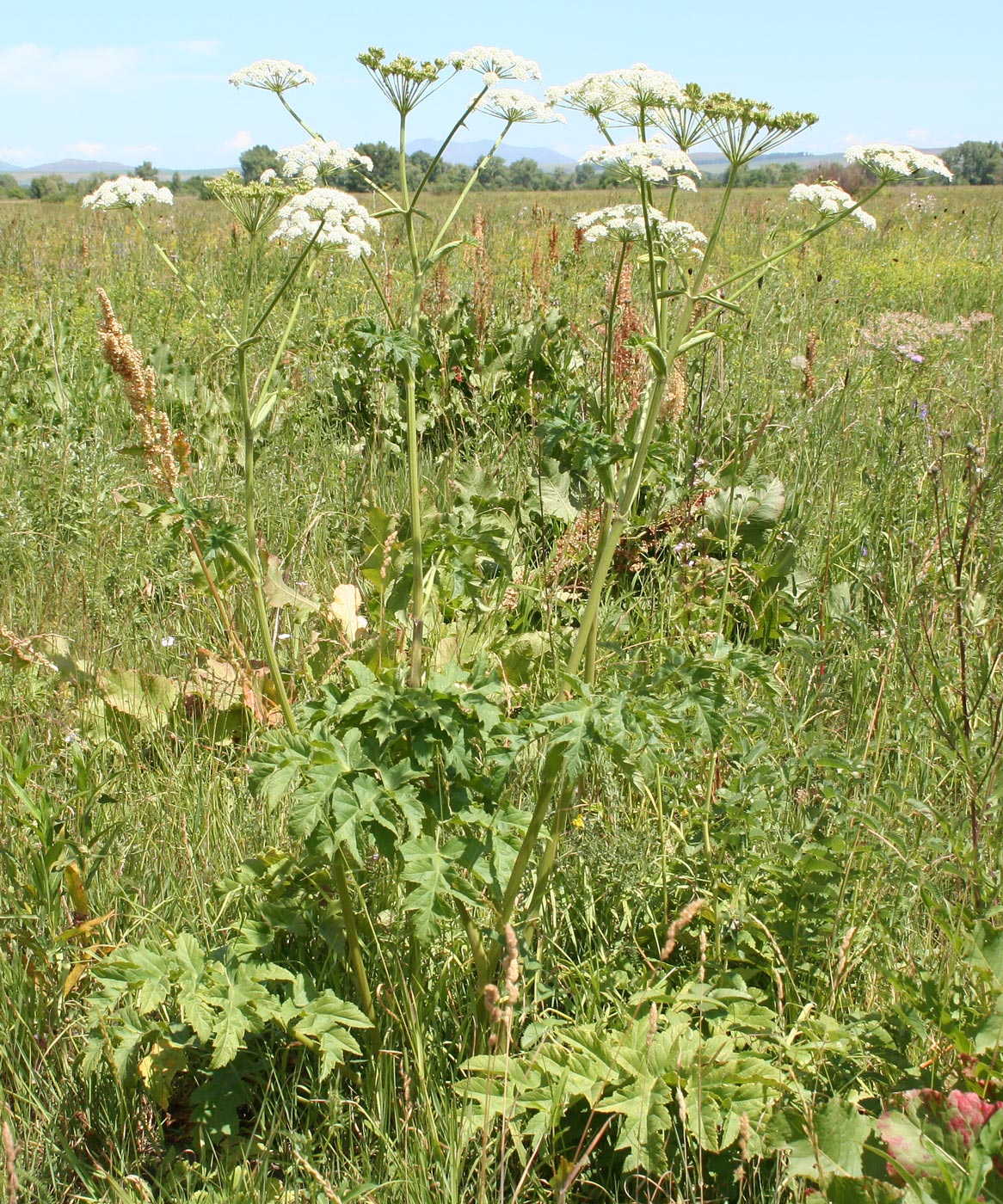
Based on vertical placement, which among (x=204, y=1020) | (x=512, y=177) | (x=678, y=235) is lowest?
(x=204, y=1020)

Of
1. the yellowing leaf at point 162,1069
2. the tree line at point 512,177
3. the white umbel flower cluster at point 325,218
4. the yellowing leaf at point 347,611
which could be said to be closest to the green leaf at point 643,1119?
the yellowing leaf at point 162,1069

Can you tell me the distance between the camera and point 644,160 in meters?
1.66

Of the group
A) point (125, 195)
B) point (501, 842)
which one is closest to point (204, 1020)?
point (501, 842)

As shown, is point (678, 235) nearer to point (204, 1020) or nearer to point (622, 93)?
point (622, 93)

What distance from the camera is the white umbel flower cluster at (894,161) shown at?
6.47 feet

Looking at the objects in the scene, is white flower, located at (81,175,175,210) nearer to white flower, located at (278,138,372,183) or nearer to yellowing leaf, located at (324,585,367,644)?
white flower, located at (278,138,372,183)

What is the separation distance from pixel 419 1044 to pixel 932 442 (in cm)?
323

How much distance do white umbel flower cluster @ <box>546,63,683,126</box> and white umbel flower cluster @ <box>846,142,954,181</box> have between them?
58cm

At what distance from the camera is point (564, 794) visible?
169cm

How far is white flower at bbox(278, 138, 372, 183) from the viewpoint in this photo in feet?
6.62

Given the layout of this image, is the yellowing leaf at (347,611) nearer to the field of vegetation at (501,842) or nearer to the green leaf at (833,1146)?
the field of vegetation at (501,842)

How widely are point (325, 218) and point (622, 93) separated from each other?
2.19 feet

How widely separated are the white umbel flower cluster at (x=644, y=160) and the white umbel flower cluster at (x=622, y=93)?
72 mm

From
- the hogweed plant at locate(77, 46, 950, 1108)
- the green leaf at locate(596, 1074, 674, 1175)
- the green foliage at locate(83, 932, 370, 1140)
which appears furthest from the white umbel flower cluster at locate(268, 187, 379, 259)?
the green leaf at locate(596, 1074, 674, 1175)
